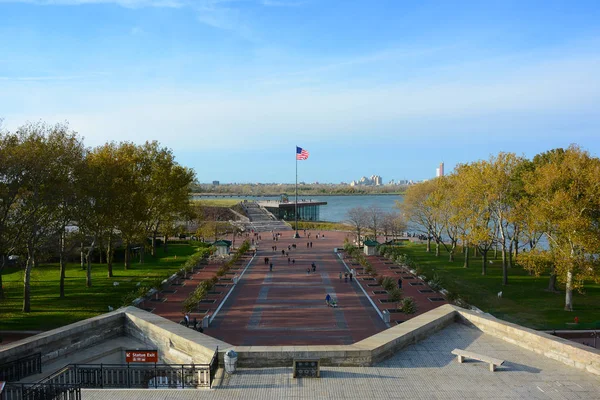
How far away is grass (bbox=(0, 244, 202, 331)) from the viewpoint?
23938mm

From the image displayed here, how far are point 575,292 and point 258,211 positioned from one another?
8134 centimetres

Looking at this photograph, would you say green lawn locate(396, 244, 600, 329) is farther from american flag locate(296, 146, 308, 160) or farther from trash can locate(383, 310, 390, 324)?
american flag locate(296, 146, 308, 160)

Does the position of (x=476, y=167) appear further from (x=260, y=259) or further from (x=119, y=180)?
(x=119, y=180)

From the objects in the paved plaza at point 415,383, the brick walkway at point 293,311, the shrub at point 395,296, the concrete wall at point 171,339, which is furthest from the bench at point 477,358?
the shrub at point 395,296

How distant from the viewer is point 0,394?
9766mm

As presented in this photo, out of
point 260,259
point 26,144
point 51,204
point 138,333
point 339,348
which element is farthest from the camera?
point 260,259

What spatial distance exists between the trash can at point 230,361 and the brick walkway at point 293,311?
8519 millimetres

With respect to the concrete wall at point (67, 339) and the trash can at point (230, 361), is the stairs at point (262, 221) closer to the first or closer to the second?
the concrete wall at point (67, 339)

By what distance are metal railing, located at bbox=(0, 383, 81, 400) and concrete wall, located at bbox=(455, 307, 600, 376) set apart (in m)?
12.2

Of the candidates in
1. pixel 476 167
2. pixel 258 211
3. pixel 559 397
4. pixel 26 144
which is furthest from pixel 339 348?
pixel 258 211

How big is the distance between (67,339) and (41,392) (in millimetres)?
5409

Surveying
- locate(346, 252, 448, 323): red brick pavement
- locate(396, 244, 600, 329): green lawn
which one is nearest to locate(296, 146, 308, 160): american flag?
locate(346, 252, 448, 323): red brick pavement

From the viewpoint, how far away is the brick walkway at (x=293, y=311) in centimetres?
2209

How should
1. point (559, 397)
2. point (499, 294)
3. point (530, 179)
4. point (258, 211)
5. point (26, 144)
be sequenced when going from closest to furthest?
point (559, 397) → point (26, 144) → point (499, 294) → point (530, 179) → point (258, 211)
